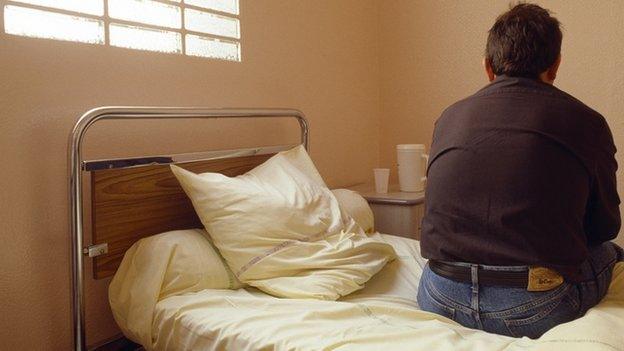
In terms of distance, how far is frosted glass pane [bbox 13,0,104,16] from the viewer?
4.81ft

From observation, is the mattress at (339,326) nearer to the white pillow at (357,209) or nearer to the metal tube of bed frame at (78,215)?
the metal tube of bed frame at (78,215)

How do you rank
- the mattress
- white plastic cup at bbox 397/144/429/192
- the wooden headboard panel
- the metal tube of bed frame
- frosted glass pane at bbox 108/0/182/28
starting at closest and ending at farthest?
1. the mattress
2. the metal tube of bed frame
3. the wooden headboard panel
4. frosted glass pane at bbox 108/0/182/28
5. white plastic cup at bbox 397/144/429/192

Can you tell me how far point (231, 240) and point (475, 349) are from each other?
756 millimetres

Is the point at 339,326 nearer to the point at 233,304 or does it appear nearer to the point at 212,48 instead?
the point at 233,304

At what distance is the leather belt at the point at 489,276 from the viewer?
106cm

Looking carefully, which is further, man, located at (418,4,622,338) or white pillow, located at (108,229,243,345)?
white pillow, located at (108,229,243,345)

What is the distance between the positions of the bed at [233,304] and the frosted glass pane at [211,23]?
1.26 ft

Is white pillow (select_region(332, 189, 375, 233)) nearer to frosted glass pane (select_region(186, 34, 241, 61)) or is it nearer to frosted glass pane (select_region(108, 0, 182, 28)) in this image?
frosted glass pane (select_region(186, 34, 241, 61))

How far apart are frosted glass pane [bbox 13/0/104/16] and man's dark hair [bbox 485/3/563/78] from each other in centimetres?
120

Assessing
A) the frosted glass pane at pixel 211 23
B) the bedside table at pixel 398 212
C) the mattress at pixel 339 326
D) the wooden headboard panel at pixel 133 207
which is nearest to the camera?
the mattress at pixel 339 326

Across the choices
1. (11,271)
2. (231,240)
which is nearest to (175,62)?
(231,240)

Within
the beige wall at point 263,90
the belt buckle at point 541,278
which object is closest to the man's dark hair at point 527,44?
the belt buckle at point 541,278

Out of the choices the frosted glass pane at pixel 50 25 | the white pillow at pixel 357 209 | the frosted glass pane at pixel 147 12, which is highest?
the frosted glass pane at pixel 147 12

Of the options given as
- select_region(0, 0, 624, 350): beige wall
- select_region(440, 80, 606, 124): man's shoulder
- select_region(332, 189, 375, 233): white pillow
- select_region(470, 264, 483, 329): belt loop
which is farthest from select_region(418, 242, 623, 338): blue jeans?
select_region(0, 0, 624, 350): beige wall
